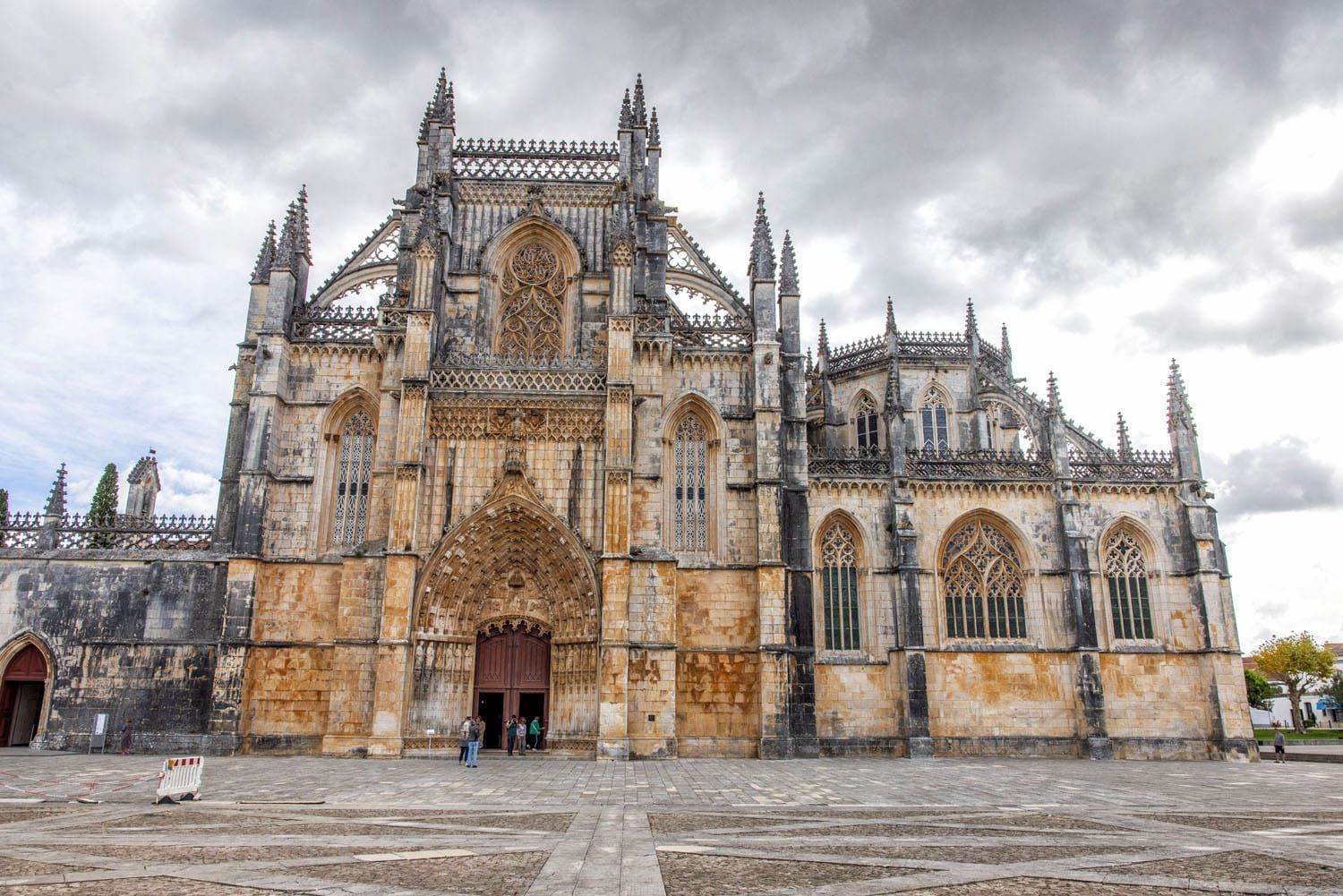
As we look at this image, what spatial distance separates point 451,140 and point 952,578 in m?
23.9

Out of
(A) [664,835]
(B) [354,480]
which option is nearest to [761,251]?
(B) [354,480]

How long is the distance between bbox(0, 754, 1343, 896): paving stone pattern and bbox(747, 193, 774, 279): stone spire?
17293mm

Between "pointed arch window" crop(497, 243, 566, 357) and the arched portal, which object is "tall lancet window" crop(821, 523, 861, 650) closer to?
the arched portal

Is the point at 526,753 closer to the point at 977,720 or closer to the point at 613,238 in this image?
the point at 977,720

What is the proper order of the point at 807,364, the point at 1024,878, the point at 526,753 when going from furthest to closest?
the point at 807,364 < the point at 526,753 < the point at 1024,878

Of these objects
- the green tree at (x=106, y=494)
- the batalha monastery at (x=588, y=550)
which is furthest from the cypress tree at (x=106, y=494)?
the batalha monastery at (x=588, y=550)

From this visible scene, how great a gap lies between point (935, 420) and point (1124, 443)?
24.0 feet

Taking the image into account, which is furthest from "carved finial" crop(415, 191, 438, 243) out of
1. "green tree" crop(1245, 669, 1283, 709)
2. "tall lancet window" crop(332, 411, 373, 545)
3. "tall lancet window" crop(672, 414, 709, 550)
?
"green tree" crop(1245, 669, 1283, 709)

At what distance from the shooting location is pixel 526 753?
26.3 m

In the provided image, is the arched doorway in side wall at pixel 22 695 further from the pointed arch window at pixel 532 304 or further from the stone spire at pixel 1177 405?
the stone spire at pixel 1177 405

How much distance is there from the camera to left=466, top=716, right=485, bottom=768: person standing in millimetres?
23031

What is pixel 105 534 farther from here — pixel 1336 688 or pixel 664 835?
pixel 1336 688

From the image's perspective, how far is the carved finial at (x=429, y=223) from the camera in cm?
2947

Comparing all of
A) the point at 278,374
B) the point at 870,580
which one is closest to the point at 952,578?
the point at 870,580
